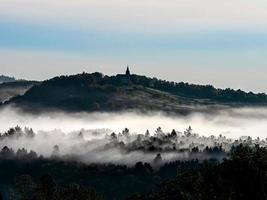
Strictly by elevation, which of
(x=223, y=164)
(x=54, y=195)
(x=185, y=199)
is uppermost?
(x=223, y=164)

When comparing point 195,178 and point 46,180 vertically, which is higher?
point 195,178

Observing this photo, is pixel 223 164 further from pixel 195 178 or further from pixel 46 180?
pixel 46 180

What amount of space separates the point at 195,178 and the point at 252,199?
13567 mm

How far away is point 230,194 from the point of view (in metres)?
94.7

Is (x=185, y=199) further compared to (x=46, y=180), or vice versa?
(x=46, y=180)

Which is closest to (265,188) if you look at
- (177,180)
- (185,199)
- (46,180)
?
(185,199)

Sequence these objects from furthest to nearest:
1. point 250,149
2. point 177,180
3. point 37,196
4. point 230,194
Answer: point 37,196 < point 177,180 < point 250,149 < point 230,194

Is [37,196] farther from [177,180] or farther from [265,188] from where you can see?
[265,188]

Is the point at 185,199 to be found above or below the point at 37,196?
above

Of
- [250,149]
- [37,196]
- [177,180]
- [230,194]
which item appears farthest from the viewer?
[37,196]

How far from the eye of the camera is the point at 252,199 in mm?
98312

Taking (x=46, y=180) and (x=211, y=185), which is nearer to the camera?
(x=211, y=185)

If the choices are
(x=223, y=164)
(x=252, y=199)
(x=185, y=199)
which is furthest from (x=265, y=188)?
(x=185, y=199)

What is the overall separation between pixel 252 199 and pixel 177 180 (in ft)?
105
